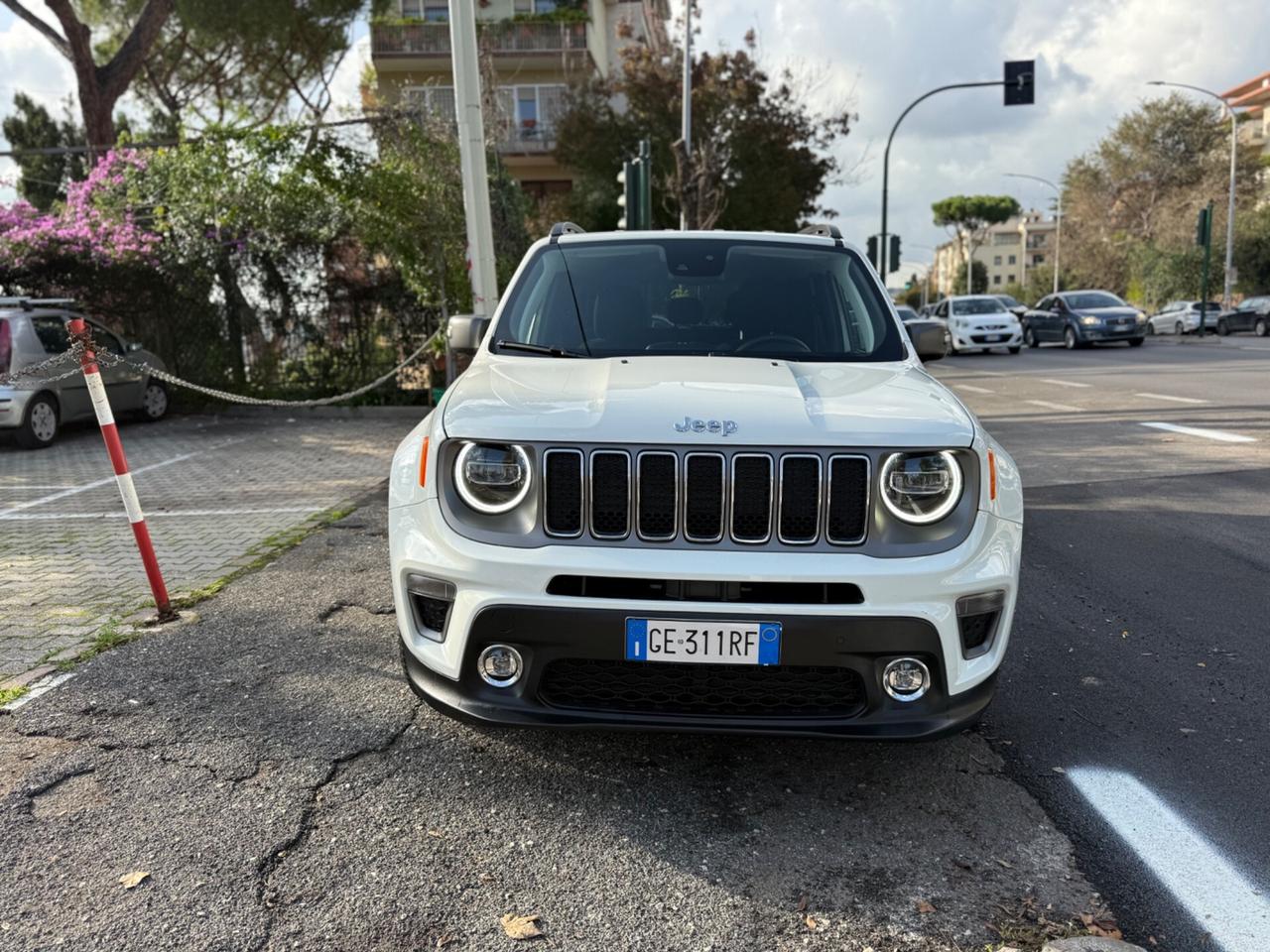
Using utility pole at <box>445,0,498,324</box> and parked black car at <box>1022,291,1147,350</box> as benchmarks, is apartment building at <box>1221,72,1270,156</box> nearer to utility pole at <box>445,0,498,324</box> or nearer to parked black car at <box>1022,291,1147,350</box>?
parked black car at <box>1022,291,1147,350</box>

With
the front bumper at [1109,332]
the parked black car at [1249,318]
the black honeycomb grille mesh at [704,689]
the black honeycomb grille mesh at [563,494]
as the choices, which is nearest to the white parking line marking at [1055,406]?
the black honeycomb grille mesh at [704,689]

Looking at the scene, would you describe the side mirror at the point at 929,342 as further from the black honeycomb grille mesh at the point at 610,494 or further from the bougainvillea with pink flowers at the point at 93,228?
the bougainvillea with pink flowers at the point at 93,228

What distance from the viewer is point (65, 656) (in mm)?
4457

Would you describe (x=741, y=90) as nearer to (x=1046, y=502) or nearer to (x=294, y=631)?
(x=1046, y=502)

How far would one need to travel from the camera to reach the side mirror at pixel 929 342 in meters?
4.43

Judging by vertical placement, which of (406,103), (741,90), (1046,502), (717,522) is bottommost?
(1046,502)

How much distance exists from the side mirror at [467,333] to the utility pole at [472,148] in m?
5.44

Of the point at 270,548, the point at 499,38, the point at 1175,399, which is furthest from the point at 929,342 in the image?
the point at 499,38

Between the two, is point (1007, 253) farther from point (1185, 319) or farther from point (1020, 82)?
point (1020, 82)

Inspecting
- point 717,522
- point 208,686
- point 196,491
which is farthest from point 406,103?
point 717,522

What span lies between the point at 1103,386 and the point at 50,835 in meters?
16.0

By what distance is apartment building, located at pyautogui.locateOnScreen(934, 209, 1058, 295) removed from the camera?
134000 mm

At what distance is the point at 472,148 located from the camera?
10.4 m

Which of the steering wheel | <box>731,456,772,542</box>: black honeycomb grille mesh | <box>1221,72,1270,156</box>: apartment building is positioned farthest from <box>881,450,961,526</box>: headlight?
<box>1221,72,1270,156</box>: apartment building
